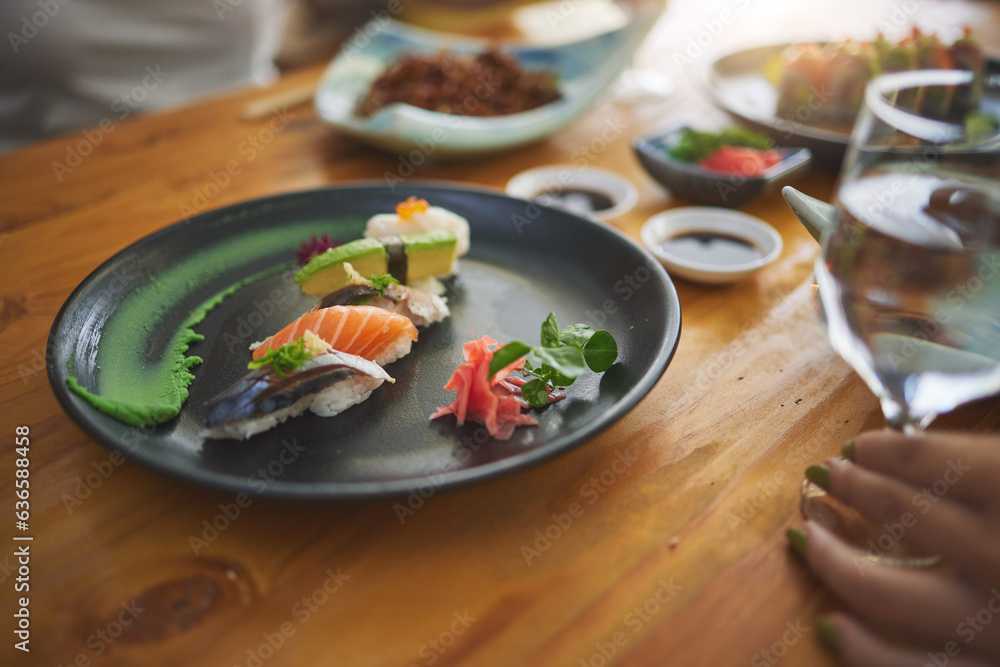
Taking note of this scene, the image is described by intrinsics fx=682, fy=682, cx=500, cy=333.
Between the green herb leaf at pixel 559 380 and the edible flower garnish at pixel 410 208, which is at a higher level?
the edible flower garnish at pixel 410 208

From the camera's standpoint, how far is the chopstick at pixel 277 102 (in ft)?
7.54

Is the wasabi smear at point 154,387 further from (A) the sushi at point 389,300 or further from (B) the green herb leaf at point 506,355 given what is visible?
(B) the green herb leaf at point 506,355

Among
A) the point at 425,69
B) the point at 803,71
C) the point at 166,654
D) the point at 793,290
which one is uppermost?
the point at 803,71

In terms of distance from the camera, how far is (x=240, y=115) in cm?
231

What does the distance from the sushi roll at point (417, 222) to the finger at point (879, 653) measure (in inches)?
40.7

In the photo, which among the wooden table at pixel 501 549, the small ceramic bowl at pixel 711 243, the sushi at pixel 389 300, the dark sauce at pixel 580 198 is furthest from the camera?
the dark sauce at pixel 580 198

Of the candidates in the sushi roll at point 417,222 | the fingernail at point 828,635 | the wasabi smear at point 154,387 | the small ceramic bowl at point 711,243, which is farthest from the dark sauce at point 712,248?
the wasabi smear at point 154,387

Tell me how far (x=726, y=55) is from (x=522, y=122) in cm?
91

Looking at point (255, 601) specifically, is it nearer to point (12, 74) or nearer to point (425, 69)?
point (425, 69)

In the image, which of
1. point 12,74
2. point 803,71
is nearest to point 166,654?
point 803,71

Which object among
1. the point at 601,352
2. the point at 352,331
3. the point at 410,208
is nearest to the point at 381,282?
the point at 352,331

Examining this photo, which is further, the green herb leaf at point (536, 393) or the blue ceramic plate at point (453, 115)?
the blue ceramic plate at point (453, 115)

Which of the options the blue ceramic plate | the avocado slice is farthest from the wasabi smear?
the blue ceramic plate

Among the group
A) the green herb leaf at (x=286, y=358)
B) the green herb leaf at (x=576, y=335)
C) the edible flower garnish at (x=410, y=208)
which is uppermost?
the edible flower garnish at (x=410, y=208)
